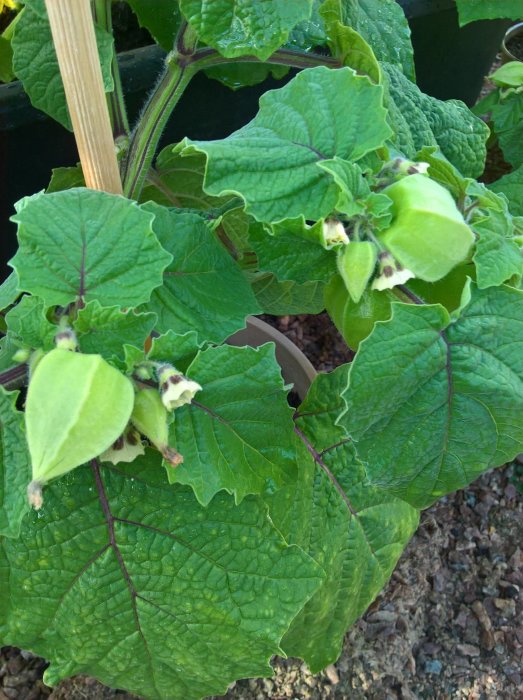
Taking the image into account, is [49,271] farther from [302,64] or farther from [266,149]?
[302,64]

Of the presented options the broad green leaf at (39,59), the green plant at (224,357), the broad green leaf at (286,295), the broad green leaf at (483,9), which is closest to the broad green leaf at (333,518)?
the green plant at (224,357)

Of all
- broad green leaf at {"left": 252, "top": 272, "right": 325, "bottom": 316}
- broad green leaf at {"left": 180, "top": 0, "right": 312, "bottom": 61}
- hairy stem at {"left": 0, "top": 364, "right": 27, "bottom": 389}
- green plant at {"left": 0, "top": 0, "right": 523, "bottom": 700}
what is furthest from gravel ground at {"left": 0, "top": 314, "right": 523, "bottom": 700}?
broad green leaf at {"left": 180, "top": 0, "right": 312, "bottom": 61}

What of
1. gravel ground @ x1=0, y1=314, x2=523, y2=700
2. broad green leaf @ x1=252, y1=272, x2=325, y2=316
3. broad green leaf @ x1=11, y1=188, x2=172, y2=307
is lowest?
gravel ground @ x1=0, y1=314, x2=523, y2=700

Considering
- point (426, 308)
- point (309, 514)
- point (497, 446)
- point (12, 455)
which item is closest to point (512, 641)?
point (309, 514)

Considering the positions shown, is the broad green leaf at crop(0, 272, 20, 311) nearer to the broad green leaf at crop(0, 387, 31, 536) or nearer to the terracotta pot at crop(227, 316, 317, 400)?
the broad green leaf at crop(0, 387, 31, 536)

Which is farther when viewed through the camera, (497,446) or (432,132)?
(432,132)

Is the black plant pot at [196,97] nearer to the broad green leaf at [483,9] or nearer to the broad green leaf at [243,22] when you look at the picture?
the broad green leaf at [483,9]
